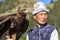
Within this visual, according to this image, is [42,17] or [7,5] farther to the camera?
[7,5]

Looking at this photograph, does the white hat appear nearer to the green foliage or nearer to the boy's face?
the boy's face

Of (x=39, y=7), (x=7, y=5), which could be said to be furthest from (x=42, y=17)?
(x=7, y=5)

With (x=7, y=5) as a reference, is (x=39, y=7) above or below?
above

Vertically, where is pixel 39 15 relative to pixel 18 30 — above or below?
above

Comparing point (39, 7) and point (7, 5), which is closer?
point (39, 7)

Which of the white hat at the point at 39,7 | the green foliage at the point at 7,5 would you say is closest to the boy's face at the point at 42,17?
the white hat at the point at 39,7

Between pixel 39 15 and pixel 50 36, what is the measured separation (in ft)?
0.62

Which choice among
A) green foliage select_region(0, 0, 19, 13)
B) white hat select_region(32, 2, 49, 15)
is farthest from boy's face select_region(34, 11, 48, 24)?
green foliage select_region(0, 0, 19, 13)

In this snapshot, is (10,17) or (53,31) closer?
(53,31)

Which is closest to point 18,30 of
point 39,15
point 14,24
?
point 14,24

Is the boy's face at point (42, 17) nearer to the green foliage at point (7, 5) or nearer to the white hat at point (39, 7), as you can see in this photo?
the white hat at point (39, 7)

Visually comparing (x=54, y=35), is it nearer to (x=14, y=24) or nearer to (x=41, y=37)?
(x=41, y=37)

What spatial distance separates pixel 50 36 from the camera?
2.43 meters

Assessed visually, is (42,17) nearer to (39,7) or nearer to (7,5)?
(39,7)
